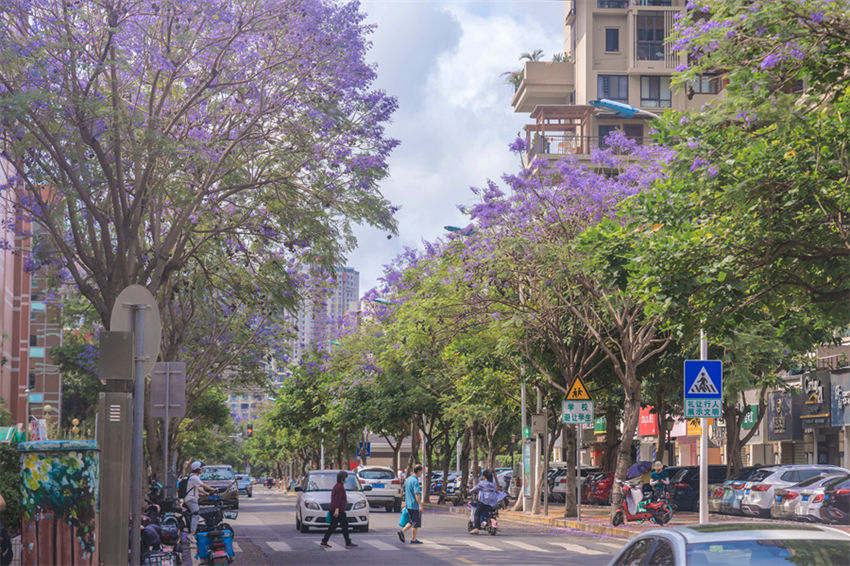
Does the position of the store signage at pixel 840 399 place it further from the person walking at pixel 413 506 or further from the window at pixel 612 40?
the window at pixel 612 40

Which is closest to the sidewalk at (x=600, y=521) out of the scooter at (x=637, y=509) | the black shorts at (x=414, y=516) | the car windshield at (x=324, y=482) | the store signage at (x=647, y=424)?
the scooter at (x=637, y=509)

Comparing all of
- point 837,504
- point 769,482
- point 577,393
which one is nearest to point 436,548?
point 577,393

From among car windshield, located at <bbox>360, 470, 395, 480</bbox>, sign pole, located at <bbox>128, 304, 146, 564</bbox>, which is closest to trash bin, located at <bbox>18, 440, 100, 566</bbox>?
sign pole, located at <bbox>128, 304, 146, 564</bbox>

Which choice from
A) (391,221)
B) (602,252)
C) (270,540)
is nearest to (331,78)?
(391,221)

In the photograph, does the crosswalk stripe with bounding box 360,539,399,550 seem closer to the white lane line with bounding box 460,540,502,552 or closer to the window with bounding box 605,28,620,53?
the white lane line with bounding box 460,540,502,552

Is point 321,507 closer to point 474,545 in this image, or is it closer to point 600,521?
point 474,545

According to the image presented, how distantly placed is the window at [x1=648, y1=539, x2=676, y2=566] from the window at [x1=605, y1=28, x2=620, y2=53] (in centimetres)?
6073

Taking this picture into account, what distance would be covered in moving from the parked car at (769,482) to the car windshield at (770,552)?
2752 cm

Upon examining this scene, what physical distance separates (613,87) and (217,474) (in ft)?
107

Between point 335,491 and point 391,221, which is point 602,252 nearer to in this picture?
point 391,221

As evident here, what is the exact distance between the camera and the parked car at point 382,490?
153 feet

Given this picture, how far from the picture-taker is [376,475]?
157 feet

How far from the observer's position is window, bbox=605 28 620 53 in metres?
65.6

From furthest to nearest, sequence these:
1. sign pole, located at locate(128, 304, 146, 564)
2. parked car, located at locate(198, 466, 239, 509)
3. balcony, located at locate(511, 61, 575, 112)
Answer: balcony, located at locate(511, 61, 575, 112)
parked car, located at locate(198, 466, 239, 509)
sign pole, located at locate(128, 304, 146, 564)
